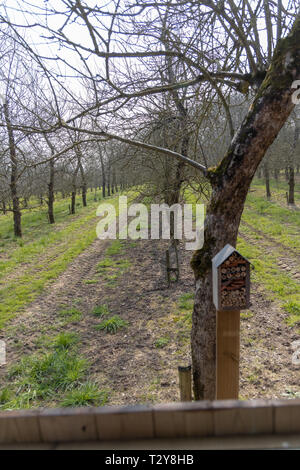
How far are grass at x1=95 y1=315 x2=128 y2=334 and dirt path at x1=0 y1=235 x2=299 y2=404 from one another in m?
0.11

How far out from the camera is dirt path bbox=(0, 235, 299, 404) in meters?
3.91

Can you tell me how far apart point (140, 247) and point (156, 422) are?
32.9 feet

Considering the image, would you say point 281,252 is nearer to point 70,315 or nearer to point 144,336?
point 144,336

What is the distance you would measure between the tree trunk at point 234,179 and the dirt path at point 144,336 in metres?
1.33

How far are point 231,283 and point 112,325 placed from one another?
12.7ft

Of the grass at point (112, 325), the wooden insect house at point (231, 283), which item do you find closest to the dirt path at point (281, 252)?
the grass at point (112, 325)

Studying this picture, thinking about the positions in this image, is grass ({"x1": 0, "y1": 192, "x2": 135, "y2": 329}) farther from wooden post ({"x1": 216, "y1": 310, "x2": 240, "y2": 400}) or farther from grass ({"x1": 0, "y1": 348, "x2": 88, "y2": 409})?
wooden post ({"x1": 216, "y1": 310, "x2": 240, "y2": 400})

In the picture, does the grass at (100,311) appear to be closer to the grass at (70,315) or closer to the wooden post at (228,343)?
the grass at (70,315)

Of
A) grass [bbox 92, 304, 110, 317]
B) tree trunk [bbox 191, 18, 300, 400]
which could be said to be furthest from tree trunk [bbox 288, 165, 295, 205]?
tree trunk [bbox 191, 18, 300, 400]

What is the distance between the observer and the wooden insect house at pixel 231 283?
197 cm

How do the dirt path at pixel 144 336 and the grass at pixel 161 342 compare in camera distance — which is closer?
the dirt path at pixel 144 336
